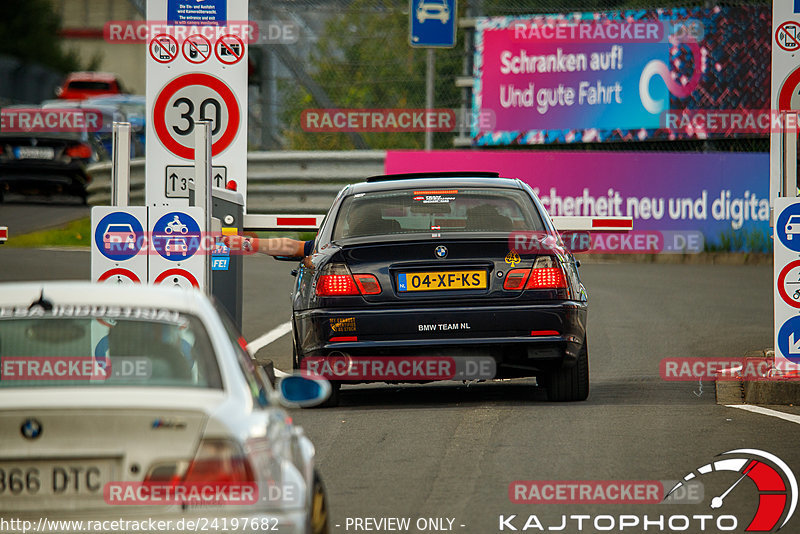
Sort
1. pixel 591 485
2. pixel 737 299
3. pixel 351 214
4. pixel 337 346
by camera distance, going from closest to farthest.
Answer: pixel 591 485, pixel 337 346, pixel 351 214, pixel 737 299

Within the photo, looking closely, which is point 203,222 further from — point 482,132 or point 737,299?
point 482,132

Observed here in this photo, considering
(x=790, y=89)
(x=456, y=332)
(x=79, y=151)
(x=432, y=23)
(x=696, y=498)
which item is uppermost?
(x=432, y=23)

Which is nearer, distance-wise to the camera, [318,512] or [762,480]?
[318,512]

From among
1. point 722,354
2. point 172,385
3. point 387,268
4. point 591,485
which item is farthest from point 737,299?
point 172,385

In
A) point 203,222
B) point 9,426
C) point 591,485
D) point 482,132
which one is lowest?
point 591,485

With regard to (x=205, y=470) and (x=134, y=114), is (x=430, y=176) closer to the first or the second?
(x=205, y=470)

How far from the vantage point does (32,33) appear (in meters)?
72.4

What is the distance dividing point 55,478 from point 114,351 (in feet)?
2.72

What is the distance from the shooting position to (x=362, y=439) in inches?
341

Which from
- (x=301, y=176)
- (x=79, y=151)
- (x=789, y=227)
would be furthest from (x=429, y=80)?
(x=789, y=227)

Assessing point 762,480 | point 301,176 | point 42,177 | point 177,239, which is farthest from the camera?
point 42,177

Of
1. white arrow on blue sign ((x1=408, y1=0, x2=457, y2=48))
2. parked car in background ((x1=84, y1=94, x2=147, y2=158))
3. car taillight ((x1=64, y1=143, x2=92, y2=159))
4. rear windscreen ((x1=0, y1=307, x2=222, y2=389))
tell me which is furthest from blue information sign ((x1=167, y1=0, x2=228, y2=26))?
parked car in background ((x1=84, y1=94, x2=147, y2=158))

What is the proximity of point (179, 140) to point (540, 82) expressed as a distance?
532 inches

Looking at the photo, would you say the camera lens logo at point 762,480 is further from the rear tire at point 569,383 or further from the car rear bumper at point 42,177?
the car rear bumper at point 42,177
